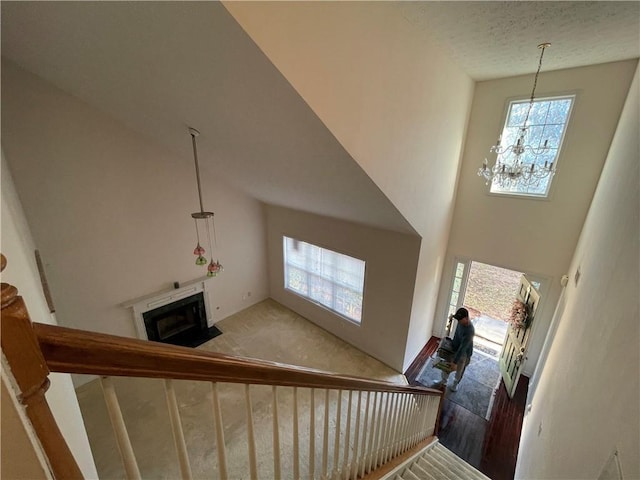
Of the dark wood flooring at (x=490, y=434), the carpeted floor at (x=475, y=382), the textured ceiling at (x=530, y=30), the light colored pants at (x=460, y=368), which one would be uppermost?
the textured ceiling at (x=530, y=30)

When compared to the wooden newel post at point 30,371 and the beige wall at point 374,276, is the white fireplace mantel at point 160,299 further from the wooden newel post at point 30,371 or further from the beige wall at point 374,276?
the wooden newel post at point 30,371

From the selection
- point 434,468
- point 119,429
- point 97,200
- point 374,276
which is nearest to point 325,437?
point 119,429

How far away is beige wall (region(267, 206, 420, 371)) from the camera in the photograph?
3803mm

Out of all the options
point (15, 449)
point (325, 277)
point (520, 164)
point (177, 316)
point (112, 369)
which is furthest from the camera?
point (325, 277)

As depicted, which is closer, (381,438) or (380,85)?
(381,438)

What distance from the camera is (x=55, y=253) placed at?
3.27 m

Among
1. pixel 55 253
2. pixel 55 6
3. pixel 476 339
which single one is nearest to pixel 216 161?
pixel 55 6

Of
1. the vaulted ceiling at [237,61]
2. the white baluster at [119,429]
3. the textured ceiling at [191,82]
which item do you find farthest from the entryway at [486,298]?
the white baluster at [119,429]

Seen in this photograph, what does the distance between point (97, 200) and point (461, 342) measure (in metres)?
5.18

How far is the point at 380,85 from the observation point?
6.89 feet

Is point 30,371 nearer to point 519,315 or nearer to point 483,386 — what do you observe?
point 519,315

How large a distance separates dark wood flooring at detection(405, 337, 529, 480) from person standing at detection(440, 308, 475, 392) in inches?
19.6

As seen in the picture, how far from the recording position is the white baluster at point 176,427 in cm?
65

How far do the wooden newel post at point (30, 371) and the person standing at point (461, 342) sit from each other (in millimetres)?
3902
